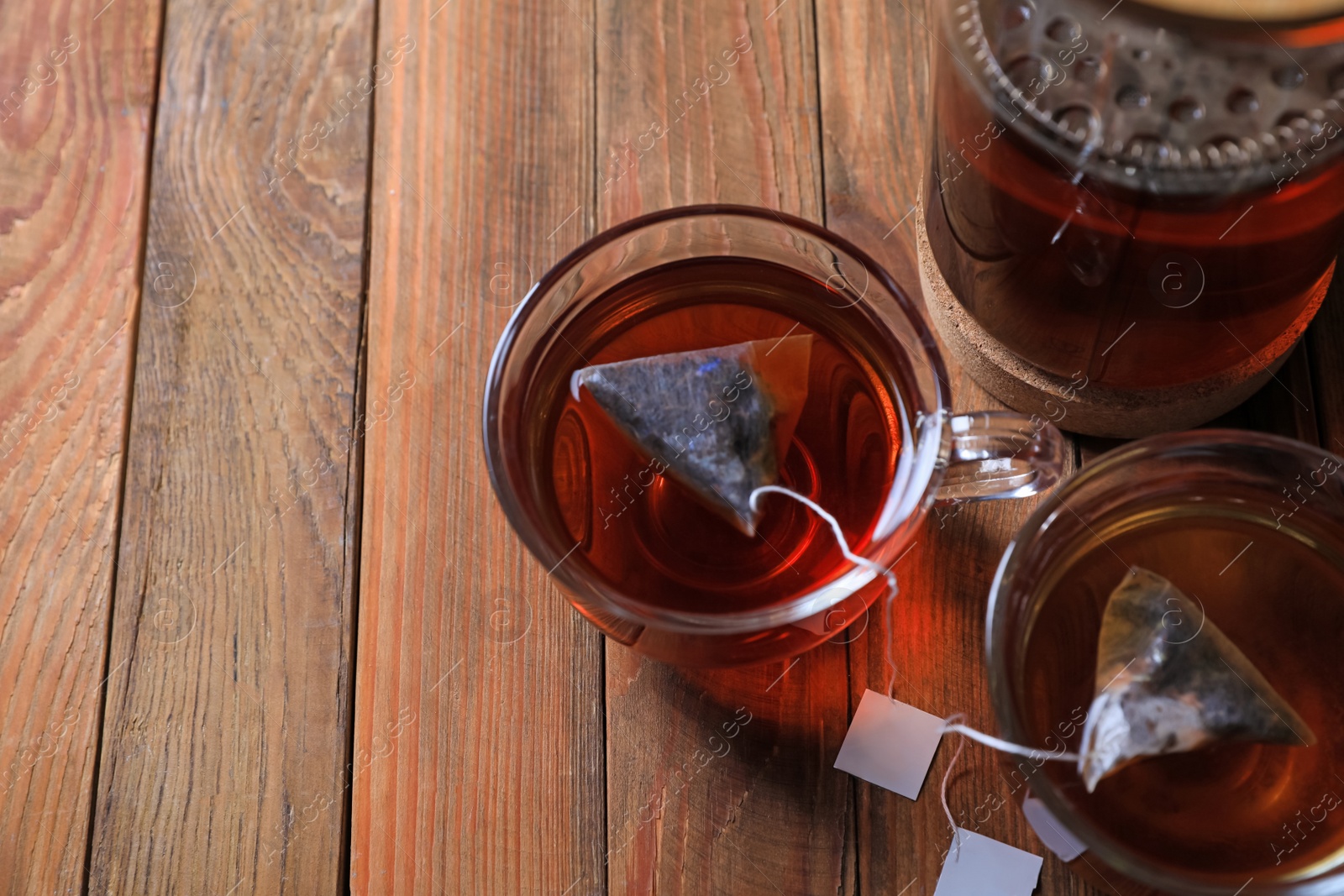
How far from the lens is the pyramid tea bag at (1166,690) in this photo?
0.67 metres

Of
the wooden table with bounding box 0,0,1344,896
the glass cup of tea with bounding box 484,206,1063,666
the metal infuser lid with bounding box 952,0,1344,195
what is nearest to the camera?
the metal infuser lid with bounding box 952,0,1344,195

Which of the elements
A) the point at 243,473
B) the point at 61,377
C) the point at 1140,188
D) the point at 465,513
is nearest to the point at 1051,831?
the point at 1140,188

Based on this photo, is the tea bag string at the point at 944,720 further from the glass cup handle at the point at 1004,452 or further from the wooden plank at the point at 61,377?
the wooden plank at the point at 61,377

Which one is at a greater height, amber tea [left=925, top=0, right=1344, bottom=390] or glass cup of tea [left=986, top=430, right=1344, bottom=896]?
amber tea [left=925, top=0, right=1344, bottom=390]

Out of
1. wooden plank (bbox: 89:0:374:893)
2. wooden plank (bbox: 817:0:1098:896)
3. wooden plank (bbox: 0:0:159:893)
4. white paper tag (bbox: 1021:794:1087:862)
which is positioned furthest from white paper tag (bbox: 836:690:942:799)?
wooden plank (bbox: 0:0:159:893)

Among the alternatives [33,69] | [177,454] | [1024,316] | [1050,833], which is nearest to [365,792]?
[177,454]

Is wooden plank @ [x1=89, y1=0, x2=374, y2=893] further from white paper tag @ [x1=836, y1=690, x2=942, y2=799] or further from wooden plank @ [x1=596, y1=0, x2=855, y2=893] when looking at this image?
white paper tag @ [x1=836, y1=690, x2=942, y2=799]

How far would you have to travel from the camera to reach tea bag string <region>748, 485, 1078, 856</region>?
643 mm

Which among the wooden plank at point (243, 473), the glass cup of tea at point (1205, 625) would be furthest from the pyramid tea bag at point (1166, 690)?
the wooden plank at point (243, 473)

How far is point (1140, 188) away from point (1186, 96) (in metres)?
0.05

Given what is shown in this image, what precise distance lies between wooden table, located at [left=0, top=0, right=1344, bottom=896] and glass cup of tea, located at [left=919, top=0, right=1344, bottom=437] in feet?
0.32

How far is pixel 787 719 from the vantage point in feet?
2.70

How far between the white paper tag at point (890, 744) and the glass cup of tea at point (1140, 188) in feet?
0.83

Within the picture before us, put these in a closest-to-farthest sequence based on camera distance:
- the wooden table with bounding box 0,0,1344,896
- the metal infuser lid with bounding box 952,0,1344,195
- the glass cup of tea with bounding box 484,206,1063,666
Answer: the metal infuser lid with bounding box 952,0,1344,195 < the glass cup of tea with bounding box 484,206,1063,666 < the wooden table with bounding box 0,0,1344,896
